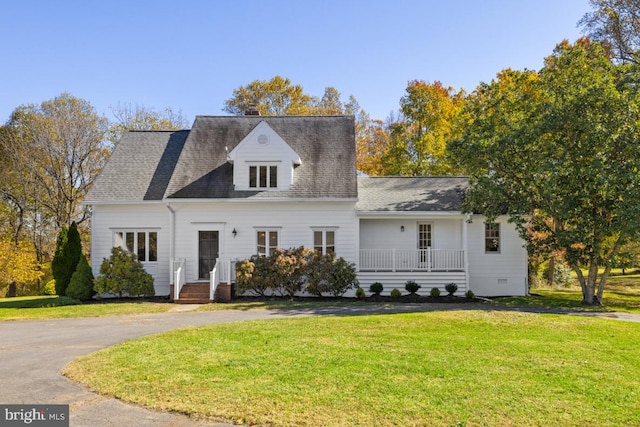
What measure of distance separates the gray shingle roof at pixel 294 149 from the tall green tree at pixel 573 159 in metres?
4.95

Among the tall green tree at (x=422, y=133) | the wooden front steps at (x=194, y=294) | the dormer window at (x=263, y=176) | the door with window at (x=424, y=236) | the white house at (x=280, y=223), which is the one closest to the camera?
the wooden front steps at (x=194, y=294)

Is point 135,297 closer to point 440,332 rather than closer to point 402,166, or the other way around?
point 440,332

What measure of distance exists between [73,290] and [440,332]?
14.7 meters

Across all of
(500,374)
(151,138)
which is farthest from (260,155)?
(500,374)

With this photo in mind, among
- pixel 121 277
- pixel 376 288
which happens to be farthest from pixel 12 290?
pixel 376 288

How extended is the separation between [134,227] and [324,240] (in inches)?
314

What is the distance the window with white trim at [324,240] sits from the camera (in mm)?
19781

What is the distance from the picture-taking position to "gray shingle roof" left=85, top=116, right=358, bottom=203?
19688 millimetres

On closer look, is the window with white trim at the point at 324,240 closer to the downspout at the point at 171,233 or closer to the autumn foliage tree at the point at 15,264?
the downspout at the point at 171,233

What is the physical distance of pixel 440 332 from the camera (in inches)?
416

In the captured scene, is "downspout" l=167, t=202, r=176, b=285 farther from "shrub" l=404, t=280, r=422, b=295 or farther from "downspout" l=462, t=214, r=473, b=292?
"downspout" l=462, t=214, r=473, b=292

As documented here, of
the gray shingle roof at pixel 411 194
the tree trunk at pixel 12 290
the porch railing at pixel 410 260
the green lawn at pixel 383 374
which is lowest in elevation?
the tree trunk at pixel 12 290

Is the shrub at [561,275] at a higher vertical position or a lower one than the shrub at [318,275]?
lower

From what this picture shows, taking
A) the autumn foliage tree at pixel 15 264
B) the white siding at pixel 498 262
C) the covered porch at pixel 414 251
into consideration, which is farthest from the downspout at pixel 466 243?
the autumn foliage tree at pixel 15 264
